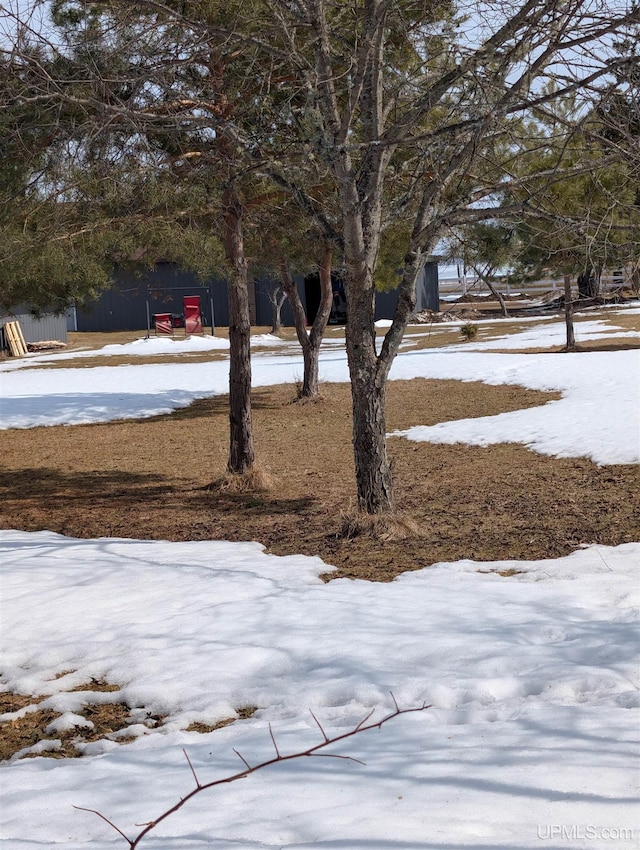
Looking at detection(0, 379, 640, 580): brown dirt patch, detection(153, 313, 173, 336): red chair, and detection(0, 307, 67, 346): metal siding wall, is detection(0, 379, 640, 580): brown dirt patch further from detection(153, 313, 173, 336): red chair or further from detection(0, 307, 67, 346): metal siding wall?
detection(153, 313, 173, 336): red chair

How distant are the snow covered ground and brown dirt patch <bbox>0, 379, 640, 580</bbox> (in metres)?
0.66

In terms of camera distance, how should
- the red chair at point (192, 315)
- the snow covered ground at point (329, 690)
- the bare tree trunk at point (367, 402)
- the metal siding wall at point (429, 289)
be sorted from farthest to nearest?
the metal siding wall at point (429, 289), the red chair at point (192, 315), the bare tree trunk at point (367, 402), the snow covered ground at point (329, 690)

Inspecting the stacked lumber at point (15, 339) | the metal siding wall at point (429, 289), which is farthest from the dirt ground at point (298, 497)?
the metal siding wall at point (429, 289)

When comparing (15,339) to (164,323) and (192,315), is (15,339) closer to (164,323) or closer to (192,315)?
(164,323)

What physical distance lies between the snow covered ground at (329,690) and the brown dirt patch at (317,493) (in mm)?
656

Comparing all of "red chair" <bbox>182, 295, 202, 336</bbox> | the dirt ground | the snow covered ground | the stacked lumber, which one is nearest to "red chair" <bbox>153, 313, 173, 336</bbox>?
"red chair" <bbox>182, 295, 202, 336</bbox>

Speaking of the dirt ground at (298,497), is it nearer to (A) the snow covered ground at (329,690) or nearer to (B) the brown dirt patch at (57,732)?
(B) the brown dirt patch at (57,732)

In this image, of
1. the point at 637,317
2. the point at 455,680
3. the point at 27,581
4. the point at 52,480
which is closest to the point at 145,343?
the point at 637,317

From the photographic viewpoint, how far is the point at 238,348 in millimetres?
10961

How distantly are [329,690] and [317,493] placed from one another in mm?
6211

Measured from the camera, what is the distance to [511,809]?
290 centimetres

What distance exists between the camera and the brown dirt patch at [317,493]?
8039 millimetres

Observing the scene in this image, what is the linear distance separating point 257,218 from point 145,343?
23.4 metres

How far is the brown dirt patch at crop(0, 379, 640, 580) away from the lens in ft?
26.4
